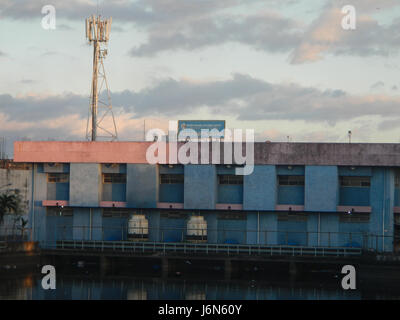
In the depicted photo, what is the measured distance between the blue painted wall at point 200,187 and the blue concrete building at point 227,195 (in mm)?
87

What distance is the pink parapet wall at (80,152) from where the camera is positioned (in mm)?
70438

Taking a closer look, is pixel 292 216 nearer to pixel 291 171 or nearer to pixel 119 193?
pixel 291 171

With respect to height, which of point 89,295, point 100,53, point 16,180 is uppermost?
point 100,53

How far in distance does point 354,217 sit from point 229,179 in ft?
37.2

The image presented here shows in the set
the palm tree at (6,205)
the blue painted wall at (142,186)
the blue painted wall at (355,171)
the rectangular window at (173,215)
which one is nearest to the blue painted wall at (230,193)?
the rectangular window at (173,215)

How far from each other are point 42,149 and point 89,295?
70.6 feet

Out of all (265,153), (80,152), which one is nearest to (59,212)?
(80,152)

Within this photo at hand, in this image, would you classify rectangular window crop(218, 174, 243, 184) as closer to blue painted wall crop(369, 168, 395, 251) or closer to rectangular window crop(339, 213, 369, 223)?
rectangular window crop(339, 213, 369, 223)

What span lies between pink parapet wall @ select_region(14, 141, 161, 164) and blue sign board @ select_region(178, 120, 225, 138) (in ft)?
12.2

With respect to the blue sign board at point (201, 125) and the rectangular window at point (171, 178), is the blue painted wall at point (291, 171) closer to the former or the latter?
the blue sign board at point (201, 125)

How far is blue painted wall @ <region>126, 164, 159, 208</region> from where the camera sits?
69.6 metres
